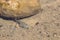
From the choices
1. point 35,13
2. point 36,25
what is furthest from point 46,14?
point 36,25

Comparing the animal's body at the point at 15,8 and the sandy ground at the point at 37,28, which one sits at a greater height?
the animal's body at the point at 15,8

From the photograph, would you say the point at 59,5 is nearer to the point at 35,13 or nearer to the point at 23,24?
the point at 35,13

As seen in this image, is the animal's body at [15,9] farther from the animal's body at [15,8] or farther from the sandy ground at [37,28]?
the sandy ground at [37,28]

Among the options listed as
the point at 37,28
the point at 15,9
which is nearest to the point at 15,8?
the point at 15,9

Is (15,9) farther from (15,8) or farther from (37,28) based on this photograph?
(37,28)

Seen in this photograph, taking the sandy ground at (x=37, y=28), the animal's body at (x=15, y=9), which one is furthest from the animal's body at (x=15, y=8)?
the sandy ground at (x=37, y=28)

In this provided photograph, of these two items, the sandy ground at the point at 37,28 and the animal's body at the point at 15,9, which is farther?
the animal's body at the point at 15,9

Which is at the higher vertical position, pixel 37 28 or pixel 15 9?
pixel 15 9

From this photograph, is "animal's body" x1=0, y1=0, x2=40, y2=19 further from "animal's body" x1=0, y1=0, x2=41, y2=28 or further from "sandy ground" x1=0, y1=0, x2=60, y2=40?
"sandy ground" x1=0, y1=0, x2=60, y2=40

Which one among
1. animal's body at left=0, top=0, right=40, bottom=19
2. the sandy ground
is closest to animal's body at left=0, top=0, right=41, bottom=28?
animal's body at left=0, top=0, right=40, bottom=19
